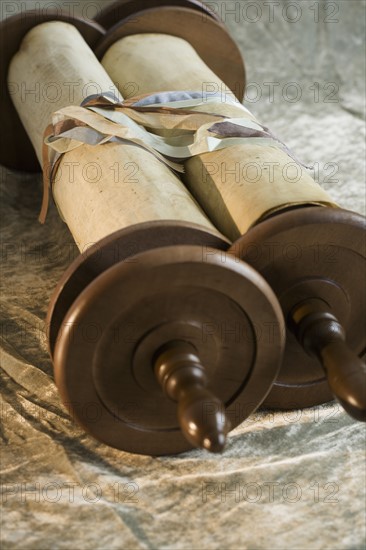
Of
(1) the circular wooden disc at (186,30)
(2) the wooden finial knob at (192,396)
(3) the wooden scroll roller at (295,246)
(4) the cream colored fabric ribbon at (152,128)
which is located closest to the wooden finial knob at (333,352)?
(3) the wooden scroll roller at (295,246)

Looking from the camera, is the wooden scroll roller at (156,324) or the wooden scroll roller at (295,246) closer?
the wooden scroll roller at (156,324)

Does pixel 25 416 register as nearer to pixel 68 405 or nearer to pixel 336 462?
pixel 68 405

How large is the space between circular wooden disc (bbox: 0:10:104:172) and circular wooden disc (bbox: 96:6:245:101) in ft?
0.19

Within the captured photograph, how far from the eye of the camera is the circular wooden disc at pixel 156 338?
1598 mm

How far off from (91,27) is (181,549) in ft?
5.53

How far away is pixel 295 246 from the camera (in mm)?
1738

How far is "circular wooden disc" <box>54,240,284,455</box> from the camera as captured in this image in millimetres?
1598

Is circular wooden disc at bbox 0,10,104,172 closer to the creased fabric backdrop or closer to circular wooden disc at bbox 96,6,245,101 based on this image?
circular wooden disc at bbox 96,6,245,101

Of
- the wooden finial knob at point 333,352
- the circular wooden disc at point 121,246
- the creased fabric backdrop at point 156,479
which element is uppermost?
the circular wooden disc at point 121,246

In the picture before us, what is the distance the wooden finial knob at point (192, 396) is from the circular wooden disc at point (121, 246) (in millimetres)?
200

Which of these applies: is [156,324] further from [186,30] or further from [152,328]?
[186,30]

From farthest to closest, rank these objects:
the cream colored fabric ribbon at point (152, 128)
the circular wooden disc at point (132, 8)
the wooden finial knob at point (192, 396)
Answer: the circular wooden disc at point (132, 8)
the cream colored fabric ribbon at point (152, 128)
the wooden finial knob at point (192, 396)

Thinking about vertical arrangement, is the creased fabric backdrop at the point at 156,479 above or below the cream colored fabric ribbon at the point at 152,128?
below

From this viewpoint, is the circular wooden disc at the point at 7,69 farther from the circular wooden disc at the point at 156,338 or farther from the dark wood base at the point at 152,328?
the circular wooden disc at the point at 156,338
